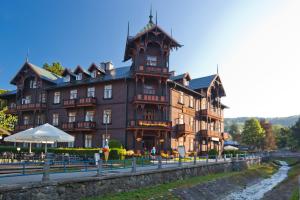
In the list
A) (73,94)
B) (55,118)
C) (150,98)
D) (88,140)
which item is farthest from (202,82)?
(55,118)

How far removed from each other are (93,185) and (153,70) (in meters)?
23.9

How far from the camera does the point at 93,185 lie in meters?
15.9

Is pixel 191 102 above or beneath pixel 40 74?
beneath

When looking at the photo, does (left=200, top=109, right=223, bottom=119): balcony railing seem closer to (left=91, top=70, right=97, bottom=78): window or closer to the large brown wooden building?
the large brown wooden building

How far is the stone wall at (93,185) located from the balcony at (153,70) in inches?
564

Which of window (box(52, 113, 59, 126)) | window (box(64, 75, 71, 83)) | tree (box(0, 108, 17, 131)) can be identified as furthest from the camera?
window (box(64, 75, 71, 83))

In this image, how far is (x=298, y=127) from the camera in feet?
243

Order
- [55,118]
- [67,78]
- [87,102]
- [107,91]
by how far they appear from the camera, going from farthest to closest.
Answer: [67,78] → [55,118] → [107,91] → [87,102]

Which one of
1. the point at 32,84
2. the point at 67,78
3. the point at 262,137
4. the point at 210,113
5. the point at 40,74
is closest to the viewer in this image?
the point at 67,78

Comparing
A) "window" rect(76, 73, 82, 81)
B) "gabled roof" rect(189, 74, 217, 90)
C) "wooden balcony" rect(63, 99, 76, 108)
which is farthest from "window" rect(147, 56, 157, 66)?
Answer: "gabled roof" rect(189, 74, 217, 90)

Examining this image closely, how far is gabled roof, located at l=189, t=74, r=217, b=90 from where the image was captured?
49853 millimetres

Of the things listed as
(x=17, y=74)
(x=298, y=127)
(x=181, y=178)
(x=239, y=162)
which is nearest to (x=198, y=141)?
(x=239, y=162)

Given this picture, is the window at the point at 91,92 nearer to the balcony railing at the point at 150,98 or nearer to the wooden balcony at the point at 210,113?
the balcony railing at the point at 150,98

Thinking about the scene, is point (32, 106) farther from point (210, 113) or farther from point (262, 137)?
point (262, 137)
